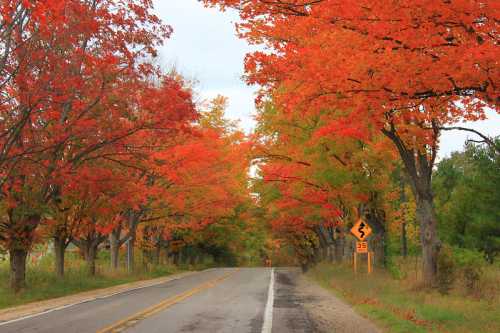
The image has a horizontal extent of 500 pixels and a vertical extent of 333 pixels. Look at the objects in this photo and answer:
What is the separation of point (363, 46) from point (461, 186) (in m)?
38.6

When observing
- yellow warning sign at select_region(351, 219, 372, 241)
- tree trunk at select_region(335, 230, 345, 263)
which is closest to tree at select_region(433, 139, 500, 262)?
tree trunk at select_region(335, 230, 345, 263)

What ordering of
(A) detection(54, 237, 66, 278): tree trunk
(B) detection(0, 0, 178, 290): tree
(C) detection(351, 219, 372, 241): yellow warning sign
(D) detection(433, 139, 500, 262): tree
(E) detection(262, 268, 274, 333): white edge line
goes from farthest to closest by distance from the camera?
(D) detection(433, 139, 500, 262): tree, (A) detection(54, 237, 66, 278): tree trunk, (C) detection(351, 219, 372, 241): yellow warning sign, (B) detection(0, 0, 178, 290): tree, (E) detection(262, 268, 274, 333): white edge line

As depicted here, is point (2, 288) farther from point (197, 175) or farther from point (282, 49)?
point (197, 175)

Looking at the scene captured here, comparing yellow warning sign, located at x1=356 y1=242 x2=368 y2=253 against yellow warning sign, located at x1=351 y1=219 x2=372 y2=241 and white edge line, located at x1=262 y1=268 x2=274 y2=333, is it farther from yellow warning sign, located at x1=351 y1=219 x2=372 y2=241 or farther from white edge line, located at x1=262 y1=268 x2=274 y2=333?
white edge line, located at x1=262 y1=268 x2=274 y2=333

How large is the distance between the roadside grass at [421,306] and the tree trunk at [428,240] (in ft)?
1.77

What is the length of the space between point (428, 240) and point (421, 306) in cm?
464

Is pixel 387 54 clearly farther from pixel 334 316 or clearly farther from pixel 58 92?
pixel 58 92

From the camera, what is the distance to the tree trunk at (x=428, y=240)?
701 inches

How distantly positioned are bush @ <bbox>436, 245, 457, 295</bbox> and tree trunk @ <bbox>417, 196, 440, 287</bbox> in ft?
0.61

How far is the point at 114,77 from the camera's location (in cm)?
1902

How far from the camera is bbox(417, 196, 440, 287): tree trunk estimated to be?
17797 mm

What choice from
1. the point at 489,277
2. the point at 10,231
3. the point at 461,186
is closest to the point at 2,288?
the point at 10,231

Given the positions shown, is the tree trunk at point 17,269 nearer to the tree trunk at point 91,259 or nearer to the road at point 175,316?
Result: the road at point 175,316

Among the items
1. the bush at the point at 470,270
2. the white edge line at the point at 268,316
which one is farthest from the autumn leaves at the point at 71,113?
the bush at the point at 470,270
